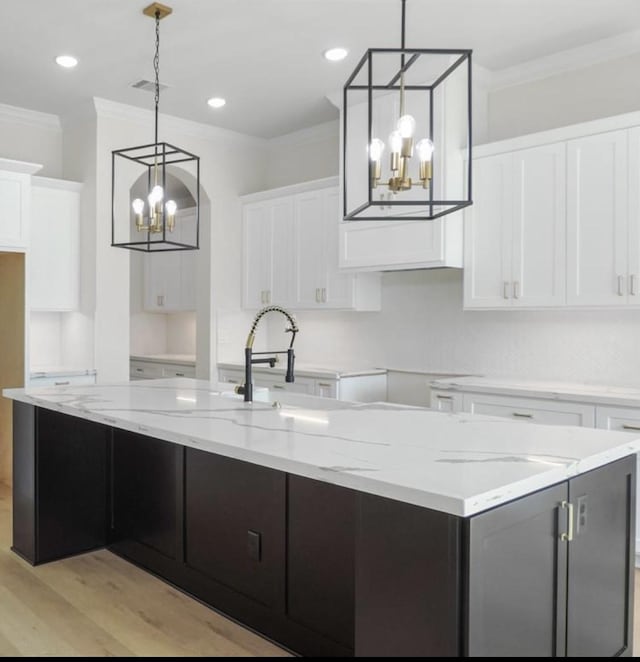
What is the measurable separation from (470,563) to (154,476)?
1899mm

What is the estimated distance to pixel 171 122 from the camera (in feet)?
18.0

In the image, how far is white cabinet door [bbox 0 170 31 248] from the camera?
14.9 feet

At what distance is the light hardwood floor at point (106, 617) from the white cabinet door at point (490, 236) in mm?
1799

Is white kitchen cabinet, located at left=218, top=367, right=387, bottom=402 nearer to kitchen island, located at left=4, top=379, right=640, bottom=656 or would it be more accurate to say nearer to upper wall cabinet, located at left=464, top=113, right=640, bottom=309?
upper wall cabinet, located at left=464, top=113, right=640, bottom=309

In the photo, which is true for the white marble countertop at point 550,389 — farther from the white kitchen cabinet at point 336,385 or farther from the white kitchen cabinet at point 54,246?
the white kitchen cabinet at point 54,246

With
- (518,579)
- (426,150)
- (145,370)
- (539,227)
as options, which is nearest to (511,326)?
(539,227)

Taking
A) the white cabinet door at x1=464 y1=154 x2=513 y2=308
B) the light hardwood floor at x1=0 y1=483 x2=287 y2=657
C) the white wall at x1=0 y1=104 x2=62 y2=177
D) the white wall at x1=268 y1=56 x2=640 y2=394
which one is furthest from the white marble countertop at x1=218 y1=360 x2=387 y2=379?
the white wall at x1=0 y1=104 x2=62 y2=177

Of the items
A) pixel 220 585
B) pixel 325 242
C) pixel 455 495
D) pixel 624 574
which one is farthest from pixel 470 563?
pixel 325 242

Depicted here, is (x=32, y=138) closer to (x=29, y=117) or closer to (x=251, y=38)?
(x=29, y=117)

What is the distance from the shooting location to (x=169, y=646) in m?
2.44

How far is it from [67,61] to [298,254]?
7.32 ft

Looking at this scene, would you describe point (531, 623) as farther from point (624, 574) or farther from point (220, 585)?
point (220, 585)

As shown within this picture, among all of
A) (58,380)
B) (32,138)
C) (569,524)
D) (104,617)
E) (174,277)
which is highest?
(32,138)

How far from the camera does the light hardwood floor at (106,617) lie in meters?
2.42
